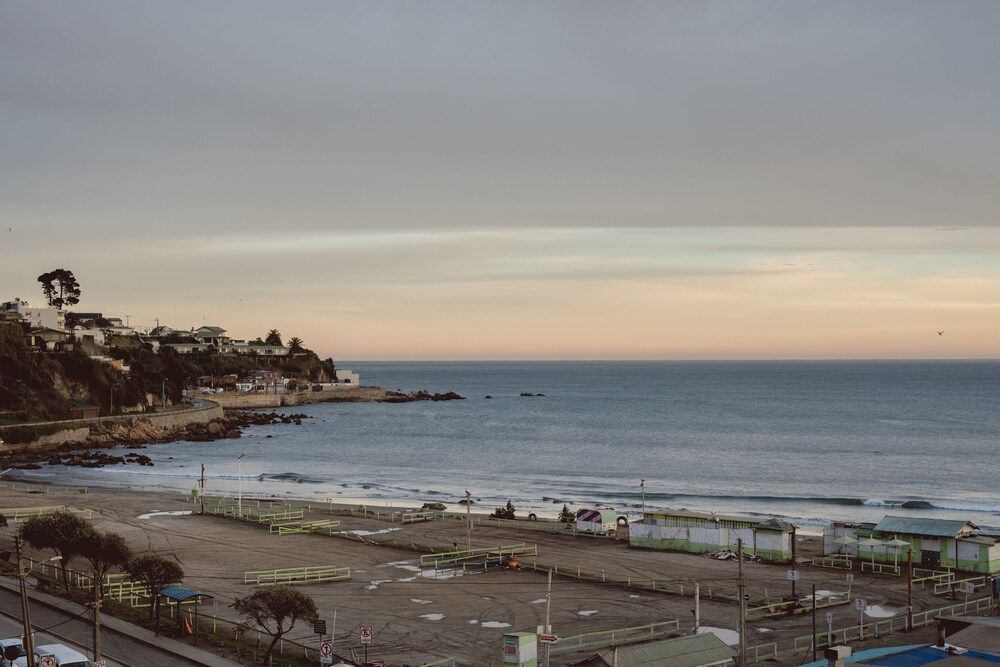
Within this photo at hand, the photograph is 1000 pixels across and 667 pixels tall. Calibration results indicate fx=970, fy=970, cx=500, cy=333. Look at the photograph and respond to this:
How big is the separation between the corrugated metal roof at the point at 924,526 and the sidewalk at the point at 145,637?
29819 millimetres

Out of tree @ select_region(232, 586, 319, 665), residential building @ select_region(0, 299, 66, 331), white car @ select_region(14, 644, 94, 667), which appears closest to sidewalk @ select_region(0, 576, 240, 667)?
tree @ select_region(232, 586, 319, 665)

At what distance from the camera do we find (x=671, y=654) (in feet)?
78.5

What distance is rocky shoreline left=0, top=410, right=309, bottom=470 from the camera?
300 feet

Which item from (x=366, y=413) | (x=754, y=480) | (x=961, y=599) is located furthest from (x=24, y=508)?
(x=366, y=413)

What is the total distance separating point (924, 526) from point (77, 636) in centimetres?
3426

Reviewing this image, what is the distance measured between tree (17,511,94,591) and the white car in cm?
842

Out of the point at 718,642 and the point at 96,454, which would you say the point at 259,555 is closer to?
the point at 718,642

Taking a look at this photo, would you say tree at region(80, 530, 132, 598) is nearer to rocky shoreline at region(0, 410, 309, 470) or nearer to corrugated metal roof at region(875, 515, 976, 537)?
corrugated metal roof at region(875, 515, 976, 537)

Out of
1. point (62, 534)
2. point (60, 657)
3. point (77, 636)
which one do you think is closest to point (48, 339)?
point (62, 534)

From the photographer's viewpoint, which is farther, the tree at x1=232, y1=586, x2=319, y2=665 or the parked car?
the tree at x1=232, y1=586, x2=319, y2=665

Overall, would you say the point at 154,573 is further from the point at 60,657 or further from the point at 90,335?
the point at 90,335

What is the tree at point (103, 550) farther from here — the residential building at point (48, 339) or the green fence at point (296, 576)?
the residential building at point (48, 339)

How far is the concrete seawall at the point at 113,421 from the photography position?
101400 mm

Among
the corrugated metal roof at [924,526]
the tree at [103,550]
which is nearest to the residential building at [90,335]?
the tree at [103,550]
